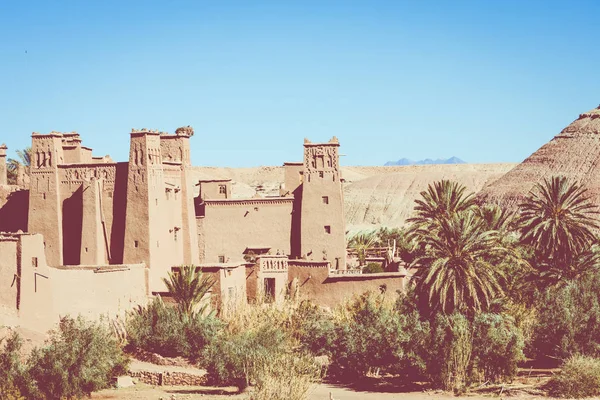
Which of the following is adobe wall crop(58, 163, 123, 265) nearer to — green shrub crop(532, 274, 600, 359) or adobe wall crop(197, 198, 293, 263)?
adobe wall crop(197, 198, 293, 263)

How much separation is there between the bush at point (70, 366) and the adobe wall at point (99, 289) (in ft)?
8.32

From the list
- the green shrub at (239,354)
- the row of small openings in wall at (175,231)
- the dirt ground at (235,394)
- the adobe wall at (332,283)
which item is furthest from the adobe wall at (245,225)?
→ the dirt ground at (235,394)

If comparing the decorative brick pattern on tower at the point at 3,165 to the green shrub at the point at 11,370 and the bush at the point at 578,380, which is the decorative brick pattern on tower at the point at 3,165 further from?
the bush at the point at 578,380

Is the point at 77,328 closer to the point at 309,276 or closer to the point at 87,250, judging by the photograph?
the point at 87,250

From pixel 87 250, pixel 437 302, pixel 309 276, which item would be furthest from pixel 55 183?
pixel 437 302

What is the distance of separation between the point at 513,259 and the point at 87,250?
54.6ft

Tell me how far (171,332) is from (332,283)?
810 centimetres

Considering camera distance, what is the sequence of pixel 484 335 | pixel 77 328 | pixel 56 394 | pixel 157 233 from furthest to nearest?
1. pixel 157 233
2. pixel 484 335
3. pixel 77 328
4. pixel 56 394

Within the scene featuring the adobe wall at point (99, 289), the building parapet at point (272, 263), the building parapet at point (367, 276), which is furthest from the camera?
the building parapet at point (272, 263)

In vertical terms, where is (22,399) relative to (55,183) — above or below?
below

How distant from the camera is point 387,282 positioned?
33500mm

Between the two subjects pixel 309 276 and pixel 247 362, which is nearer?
pixel 247 362

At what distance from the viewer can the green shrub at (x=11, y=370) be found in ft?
68.2

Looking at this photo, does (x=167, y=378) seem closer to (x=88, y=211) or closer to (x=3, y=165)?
(x=88, y=211)
